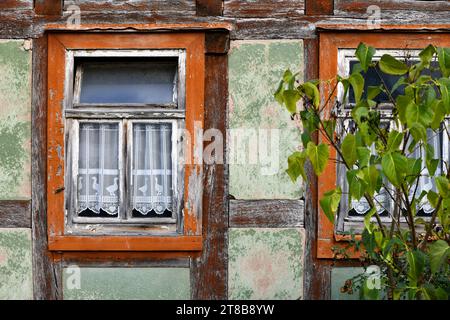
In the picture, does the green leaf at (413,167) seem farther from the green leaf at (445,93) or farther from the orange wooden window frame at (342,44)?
the orange wooden window frame at (342,44)

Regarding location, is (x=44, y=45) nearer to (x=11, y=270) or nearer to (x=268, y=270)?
(x=11, y=270)

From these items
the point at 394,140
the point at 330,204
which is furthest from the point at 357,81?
the point at 330,204

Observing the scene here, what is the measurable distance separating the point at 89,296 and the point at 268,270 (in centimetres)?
131

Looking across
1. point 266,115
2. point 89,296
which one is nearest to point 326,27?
point 266,115

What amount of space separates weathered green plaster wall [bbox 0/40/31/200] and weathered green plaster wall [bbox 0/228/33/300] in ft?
0.93

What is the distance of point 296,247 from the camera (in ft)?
20.8

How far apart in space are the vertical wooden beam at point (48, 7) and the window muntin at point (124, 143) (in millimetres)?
353

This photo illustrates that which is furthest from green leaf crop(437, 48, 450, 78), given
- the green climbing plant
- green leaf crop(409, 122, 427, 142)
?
green leaf crop(409, 122, 427, 142)

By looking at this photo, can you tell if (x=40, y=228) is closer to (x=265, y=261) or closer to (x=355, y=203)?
(x=265, y=261)

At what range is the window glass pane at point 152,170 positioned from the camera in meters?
6.48

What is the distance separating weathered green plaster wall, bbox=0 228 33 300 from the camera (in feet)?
21.0

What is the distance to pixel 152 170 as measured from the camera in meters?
6.51

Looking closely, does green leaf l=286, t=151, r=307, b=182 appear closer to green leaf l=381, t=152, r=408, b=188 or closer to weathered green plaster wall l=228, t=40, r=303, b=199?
green leaf l=381, t=152, r=408, b=188

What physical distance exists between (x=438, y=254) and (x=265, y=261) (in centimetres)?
233
